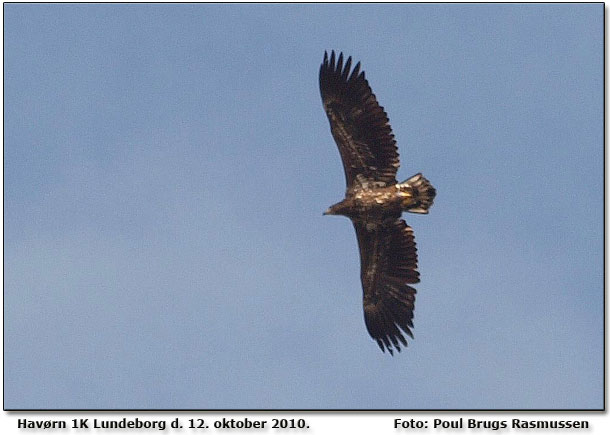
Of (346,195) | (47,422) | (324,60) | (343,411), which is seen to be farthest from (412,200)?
(47,422)

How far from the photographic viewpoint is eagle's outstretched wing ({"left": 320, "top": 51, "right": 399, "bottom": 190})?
2280 centimetres

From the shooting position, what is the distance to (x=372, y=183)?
23.0m

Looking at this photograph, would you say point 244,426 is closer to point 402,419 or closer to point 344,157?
point 402,419

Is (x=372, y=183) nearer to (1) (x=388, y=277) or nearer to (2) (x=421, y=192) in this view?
(2) (x=421, y=192)

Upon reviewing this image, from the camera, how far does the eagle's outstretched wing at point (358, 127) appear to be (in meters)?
22.8

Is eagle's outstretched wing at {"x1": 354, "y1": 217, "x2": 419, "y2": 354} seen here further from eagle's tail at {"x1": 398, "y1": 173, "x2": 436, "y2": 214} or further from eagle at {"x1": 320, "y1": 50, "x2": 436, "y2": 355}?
eagle's tail at {"x1": 398, "y1": 173, "x2": 436, "y2": 214}

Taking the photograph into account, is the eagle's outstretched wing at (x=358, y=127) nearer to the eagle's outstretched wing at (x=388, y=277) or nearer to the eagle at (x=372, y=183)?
the eagle at (x=372, y=183)

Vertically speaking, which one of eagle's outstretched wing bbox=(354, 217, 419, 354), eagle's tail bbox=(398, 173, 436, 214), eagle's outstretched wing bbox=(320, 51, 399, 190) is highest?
eagle's outstretched wing bbox=(320, 51, 399, 190)

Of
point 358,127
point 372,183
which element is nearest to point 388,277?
point 372,183

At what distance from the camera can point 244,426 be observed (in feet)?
65.2

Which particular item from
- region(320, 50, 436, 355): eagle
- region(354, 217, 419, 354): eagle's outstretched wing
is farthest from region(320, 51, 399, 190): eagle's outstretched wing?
region(354, 217, 419, 354): eagle's outstretched wing

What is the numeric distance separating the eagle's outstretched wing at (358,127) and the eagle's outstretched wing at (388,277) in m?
1.08

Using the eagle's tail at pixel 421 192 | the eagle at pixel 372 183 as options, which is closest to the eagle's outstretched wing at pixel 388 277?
the eagle at pixel 372 183

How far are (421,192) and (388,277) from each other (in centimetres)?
225
